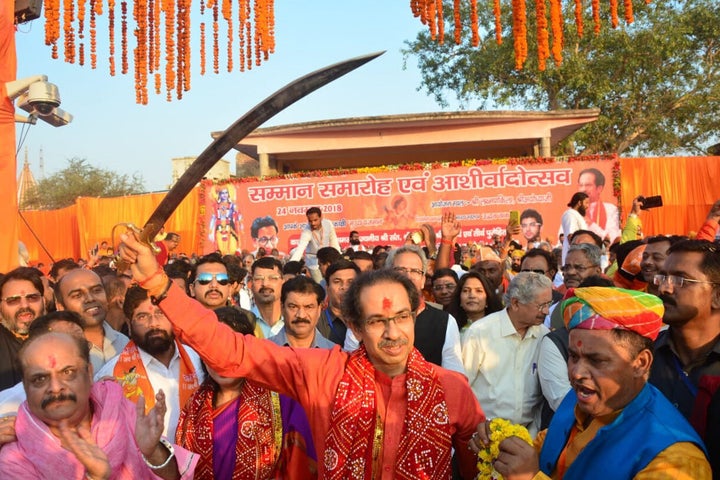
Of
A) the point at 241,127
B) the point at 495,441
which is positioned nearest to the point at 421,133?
the point at 241,127

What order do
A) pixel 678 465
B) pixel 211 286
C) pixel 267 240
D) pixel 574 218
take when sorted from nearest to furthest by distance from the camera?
pixel 678 465 < pixel 211 286 < pixel 574 218 < pixel 267 240

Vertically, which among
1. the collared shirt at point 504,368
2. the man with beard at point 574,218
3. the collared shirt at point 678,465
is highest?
the man with beard at point 574,218

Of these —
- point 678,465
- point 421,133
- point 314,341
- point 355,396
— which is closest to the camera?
point 678,465

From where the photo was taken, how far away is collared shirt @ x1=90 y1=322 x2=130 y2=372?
407 cm

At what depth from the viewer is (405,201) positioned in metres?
15.4

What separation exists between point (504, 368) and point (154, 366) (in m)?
2.02

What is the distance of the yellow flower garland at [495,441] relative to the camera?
7.40 feet

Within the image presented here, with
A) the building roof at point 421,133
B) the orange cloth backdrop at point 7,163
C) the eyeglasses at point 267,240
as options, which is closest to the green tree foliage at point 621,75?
the building roof at point 421,133

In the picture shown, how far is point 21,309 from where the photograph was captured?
4.12m

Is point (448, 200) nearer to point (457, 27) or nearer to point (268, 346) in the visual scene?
point (457, 27)

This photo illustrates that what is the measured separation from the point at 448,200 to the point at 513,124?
2876 mm

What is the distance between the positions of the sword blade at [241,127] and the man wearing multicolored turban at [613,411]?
1.30 m

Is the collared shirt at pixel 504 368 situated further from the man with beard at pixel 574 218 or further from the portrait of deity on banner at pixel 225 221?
the portrait of deity on banner at pixel 225 221

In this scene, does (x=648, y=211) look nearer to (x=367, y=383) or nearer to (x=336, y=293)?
(x=336, y=293)
